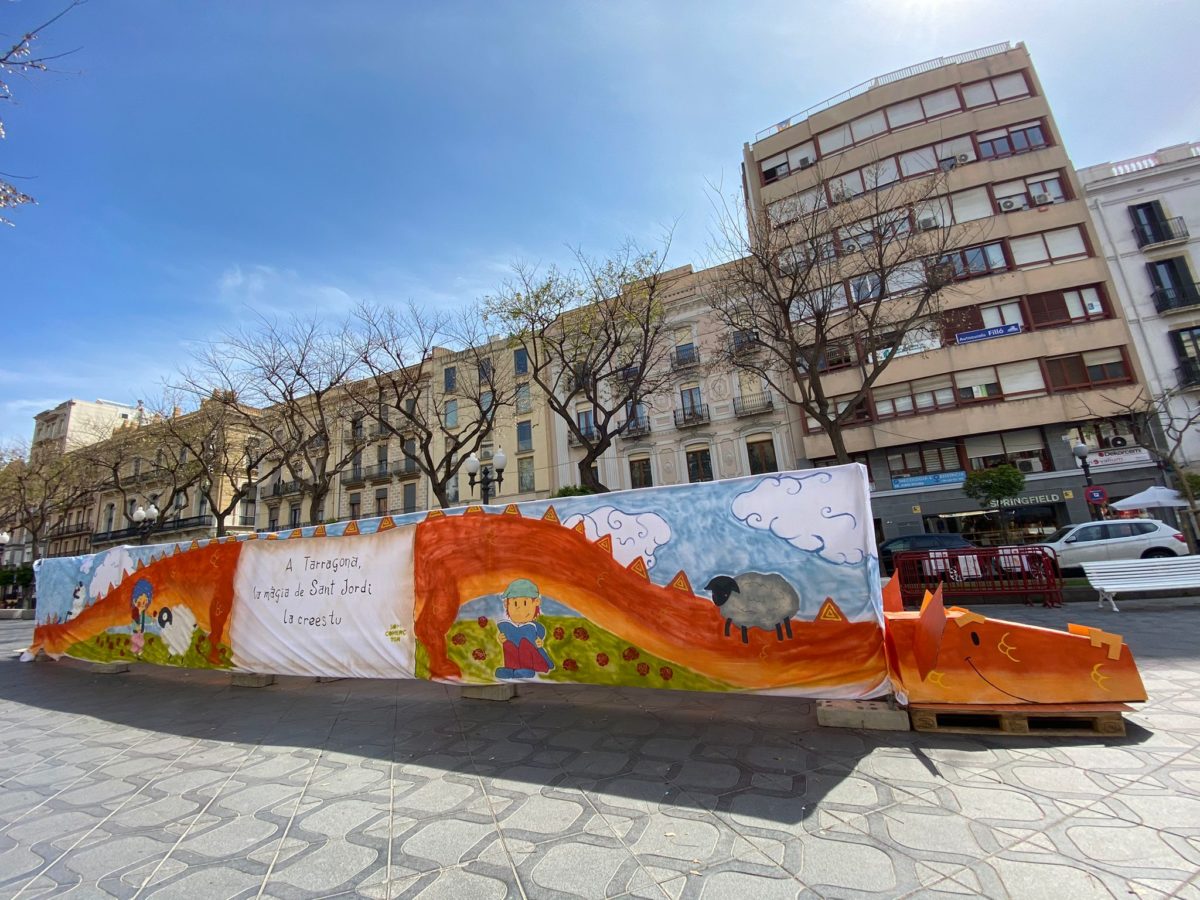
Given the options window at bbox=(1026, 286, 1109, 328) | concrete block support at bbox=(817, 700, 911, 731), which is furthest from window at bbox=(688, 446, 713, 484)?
concrete block support at bbox=(817, 700, 911, 731)

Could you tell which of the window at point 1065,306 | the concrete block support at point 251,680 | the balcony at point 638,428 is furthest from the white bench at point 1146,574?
the balcony at point 638,428

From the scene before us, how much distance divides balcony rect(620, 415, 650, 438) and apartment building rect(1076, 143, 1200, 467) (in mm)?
19206

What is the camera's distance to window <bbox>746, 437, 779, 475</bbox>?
894 inches

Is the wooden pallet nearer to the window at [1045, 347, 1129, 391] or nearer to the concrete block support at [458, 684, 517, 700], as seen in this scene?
the concrete block support at [458, 684, 517, 700]

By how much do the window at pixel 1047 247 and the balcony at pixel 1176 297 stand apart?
117 inches

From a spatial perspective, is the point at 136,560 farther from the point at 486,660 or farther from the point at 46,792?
the point at 486,660

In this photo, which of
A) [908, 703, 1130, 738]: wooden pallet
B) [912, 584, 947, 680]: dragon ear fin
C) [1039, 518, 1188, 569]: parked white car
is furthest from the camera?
[1039, 518, 1188, 569]: parked white car

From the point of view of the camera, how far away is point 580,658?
4.58 metres

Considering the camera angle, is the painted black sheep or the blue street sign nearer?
the painted black sheep

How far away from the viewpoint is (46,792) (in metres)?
3.61

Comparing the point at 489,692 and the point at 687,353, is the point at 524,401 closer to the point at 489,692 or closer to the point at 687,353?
the point at 687,353

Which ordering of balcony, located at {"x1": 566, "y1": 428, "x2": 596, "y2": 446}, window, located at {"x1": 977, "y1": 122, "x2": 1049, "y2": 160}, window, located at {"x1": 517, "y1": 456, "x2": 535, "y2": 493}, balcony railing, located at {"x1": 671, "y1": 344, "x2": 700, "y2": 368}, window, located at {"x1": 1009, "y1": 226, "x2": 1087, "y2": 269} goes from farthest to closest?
1. window, located at {"x1": 517, "y1": 456, "x2": 535, "y2": 493}
2. balcony, located at {"x1": 566, "y1": 428, "x2": 596, "y2": 446}
3. balcony railing, located at {"x1": 671, "y1": 344, "x2": 700, "y2": 368}
4. window, located at {"x1": 977, "y1": 122, "x2": 1049, "y2": 160}
5. window, located at {"x1": 1009, "y1": 226, "x2": 1087, "y2": 269}

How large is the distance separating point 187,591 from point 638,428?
778 inches

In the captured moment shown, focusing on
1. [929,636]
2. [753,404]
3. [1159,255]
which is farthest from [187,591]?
[1159,255]
